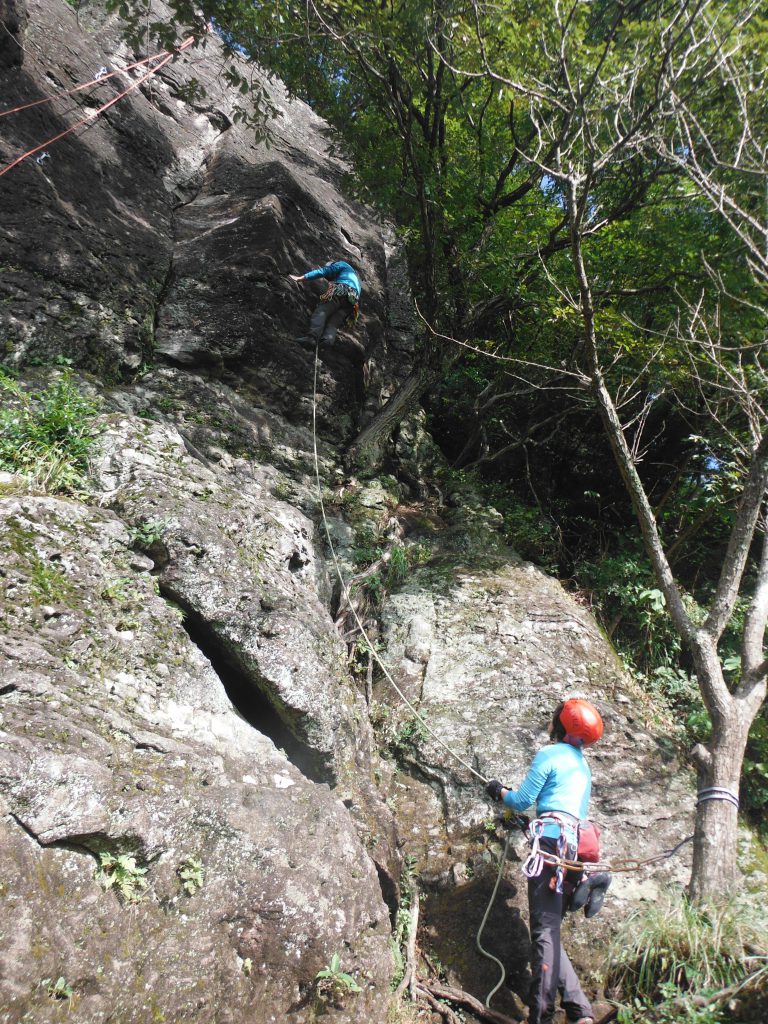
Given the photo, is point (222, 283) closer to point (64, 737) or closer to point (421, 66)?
point (421, 66)

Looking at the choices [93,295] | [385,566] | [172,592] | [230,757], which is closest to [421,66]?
[93,295]

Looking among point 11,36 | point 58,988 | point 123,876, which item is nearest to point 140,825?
point 123,876

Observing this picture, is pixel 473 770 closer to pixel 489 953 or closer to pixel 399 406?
pixel 489 953

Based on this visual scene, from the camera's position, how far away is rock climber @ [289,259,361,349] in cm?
784

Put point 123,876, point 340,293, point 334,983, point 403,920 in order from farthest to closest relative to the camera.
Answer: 1. point 340,293
2. point 403,920
3. point 334,983
4. point 123,876

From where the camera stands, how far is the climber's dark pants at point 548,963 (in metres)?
3.31

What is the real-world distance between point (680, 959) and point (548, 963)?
0.73 meters

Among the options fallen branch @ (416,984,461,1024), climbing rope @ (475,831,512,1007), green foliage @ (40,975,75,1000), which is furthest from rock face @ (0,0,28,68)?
fallen branch @ (416,984,461,1024)

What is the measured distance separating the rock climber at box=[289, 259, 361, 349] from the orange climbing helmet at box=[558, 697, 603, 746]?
5640 mm

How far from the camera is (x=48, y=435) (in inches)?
173

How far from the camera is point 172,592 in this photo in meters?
4.06

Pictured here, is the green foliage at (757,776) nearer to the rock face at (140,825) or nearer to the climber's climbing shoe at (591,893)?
the climber's climbing shoe at (591,893)

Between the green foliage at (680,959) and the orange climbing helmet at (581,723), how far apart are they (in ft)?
3.28

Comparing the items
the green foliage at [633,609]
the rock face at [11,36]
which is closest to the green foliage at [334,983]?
the green foliage at [633,609]
